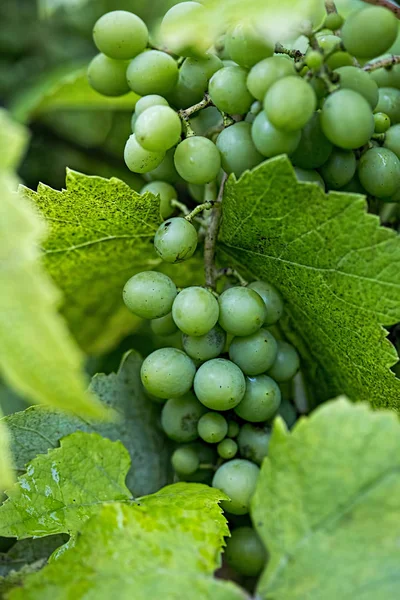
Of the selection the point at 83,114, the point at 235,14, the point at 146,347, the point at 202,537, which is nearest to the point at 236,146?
the point at 235,14

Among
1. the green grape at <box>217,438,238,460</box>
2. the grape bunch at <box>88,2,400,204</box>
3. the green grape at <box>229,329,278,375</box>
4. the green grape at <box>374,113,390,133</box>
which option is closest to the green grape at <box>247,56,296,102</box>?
the grape bunch at <box>88,2,400,204</box>

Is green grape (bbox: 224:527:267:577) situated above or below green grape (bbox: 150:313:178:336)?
below

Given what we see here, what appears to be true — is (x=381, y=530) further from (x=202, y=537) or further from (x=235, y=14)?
(x=235, y=14)

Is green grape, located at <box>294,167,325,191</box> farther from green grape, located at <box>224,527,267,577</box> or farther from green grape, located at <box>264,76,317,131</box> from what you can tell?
green grape, located at <box>224,527,267,577</box>

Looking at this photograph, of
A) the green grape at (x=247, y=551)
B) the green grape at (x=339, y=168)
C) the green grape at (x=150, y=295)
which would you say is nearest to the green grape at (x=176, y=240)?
the green grape at (x=150, y=295)

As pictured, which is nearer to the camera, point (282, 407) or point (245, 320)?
point (245, 320)

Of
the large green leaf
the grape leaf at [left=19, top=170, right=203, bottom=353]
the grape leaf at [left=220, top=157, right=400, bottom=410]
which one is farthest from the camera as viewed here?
the grape leaf at [left=19, top=170, right=203, bottom=353]

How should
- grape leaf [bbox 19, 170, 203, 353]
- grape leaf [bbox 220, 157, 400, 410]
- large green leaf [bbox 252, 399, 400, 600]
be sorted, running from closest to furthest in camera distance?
1. large green leaf [bbox 252, 399, 400, 600]
2. grape leaf [bbox 220, 157, 400, 410]
3. grape leaf [bbox 19, 170, 203, 353]
